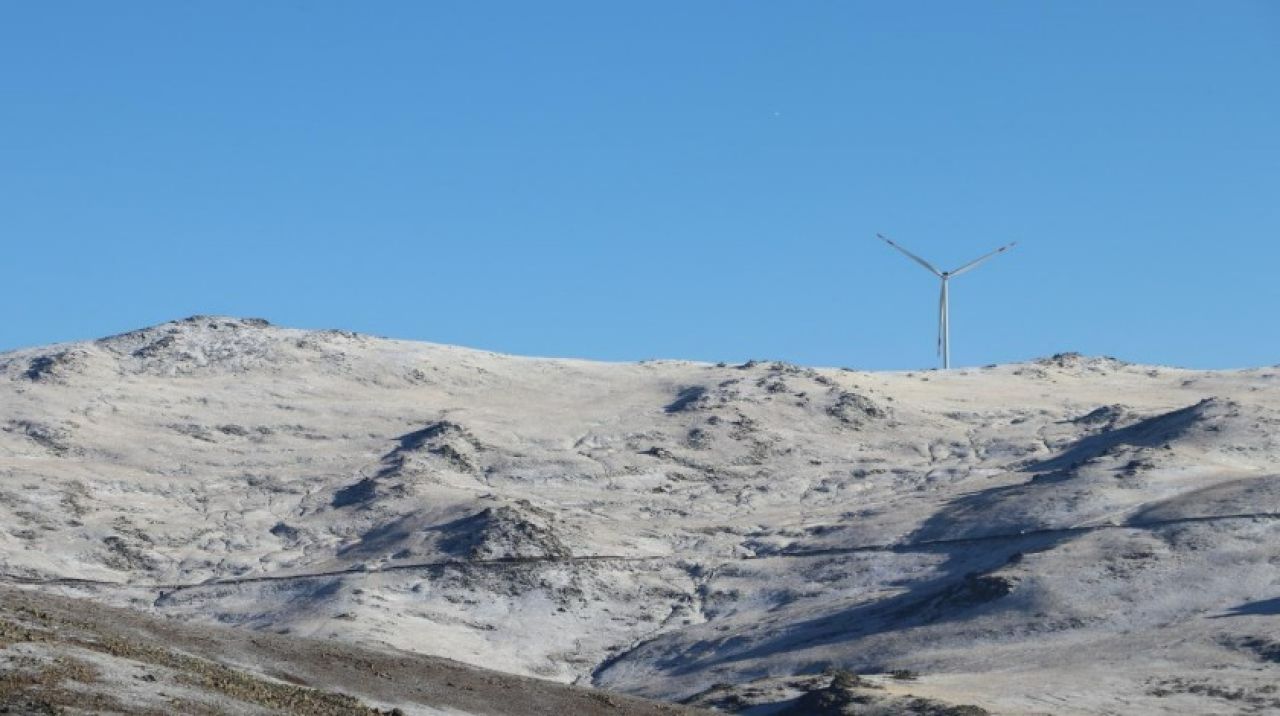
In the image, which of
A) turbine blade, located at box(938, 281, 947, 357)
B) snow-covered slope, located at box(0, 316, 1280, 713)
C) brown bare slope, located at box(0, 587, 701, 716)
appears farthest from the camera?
turbine blade, located at box(938, 281, 947, 357)

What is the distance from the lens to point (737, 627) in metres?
77.8


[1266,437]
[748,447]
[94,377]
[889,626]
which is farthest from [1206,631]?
[94,377]

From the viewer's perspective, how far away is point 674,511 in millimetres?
96375

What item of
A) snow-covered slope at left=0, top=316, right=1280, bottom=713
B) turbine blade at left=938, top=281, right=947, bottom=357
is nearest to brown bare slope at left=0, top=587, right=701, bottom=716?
snow-covered slope at left=0, top=316, right=1280, bottom=713

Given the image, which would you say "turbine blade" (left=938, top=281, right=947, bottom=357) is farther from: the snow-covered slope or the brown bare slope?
the brown bare slope

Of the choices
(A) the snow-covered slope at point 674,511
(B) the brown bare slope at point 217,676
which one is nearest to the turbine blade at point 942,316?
(A) the snow-covered slope at point 674,511

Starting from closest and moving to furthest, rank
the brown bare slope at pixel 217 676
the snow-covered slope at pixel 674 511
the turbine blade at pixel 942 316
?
the brown bare slope at pixel 217 676 < the snow-covered slope at pixel 674 511 < the turbine blade at pixel 942 316

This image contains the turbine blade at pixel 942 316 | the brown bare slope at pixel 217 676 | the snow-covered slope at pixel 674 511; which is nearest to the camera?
the brown bare slope at pixel 217 676

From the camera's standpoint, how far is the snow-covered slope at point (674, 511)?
227ft

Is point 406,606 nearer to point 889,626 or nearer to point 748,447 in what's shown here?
point 889,626

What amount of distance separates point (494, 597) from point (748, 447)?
24.8 meters

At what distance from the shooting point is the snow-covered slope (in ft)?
227

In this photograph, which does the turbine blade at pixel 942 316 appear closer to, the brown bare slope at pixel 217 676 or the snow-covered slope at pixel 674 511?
the snow-covered slope at pixel 674 511

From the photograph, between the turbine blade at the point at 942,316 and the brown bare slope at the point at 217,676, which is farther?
the turbine blade at the point at 942,316
